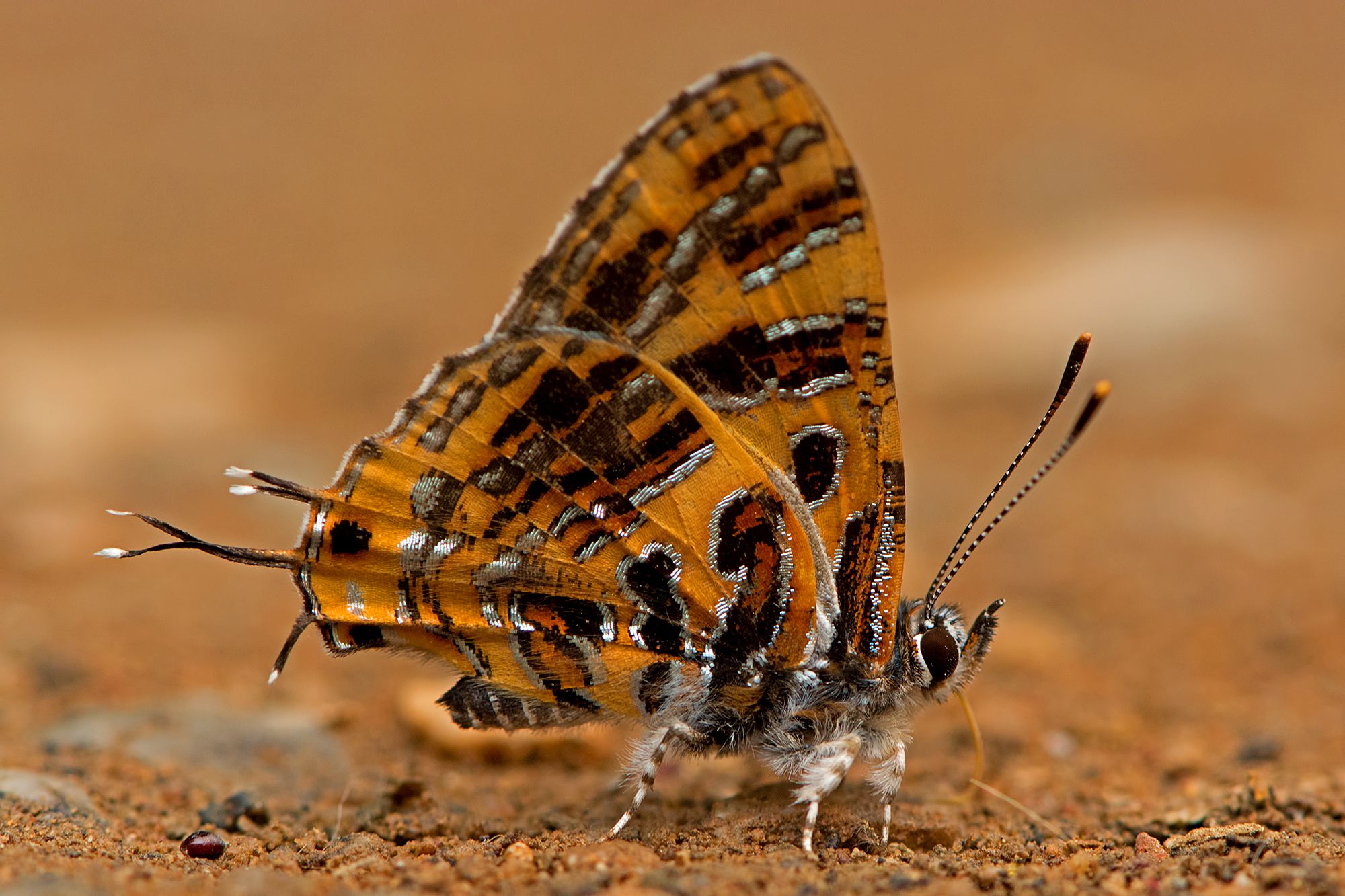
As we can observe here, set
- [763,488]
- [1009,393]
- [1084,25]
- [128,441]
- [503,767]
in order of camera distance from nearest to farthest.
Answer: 1. [763,488]
2. [503,767]
3. [128,441]
4. [1009,393]
5. [1084,25]

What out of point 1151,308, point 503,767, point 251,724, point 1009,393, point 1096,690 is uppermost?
point 1151,308

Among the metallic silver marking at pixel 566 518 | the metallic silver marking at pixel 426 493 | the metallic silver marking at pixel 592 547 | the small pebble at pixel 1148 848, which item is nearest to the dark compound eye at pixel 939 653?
the small pebble at pixel 1148 848

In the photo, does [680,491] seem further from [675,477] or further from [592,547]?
[592,547]

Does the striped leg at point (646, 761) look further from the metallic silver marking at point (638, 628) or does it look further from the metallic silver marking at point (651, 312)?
the metallic silver marking at point (651, 312)

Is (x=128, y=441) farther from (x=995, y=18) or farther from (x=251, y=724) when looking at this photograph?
(x=995, y=18)

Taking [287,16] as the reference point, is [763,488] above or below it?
below

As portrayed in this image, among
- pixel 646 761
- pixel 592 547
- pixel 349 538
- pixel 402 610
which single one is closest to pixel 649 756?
pixel 646 761

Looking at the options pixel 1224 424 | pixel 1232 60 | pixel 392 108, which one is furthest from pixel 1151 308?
pixel 392 108
